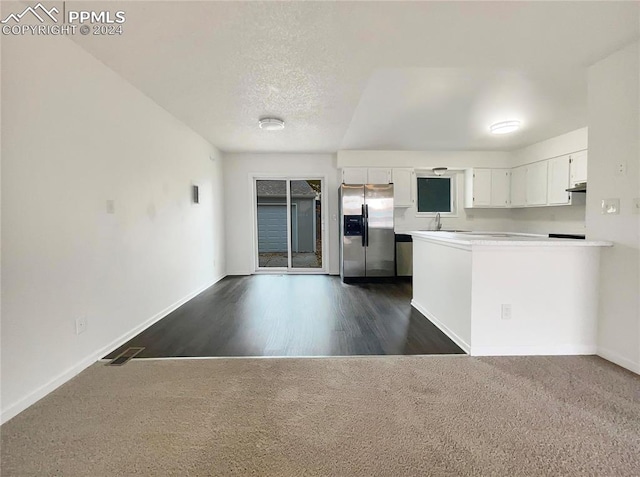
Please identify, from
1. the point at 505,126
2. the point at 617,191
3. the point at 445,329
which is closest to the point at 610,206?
the point at 617,191

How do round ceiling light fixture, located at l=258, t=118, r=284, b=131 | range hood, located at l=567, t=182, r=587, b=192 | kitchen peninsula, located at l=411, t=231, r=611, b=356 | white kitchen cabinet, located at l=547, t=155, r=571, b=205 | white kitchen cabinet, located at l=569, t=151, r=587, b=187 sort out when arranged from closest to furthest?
kitchen peninsula, located at l=411, t=231, r=611, b=356 < round ceiling light fixture, located at l=258, t=118, r=284, b=131 < range hood, located at l=567, t=182, r=587, b=192 < white kitchen cabinet, located at l=569, t=151, r=587, b=187 < white kitchen cabinet, located at l=547, t=155, r=571, b=205

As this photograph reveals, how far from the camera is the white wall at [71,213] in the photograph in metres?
1.67

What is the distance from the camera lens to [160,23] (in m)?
1.88

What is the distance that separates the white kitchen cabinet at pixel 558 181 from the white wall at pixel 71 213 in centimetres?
572

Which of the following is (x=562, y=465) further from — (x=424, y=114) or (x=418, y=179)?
(x=418, y=179)

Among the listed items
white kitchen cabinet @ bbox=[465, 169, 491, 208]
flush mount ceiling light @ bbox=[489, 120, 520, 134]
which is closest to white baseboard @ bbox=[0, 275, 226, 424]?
flush mount ceiling light @ bbox=[489, 120, 520, 134]

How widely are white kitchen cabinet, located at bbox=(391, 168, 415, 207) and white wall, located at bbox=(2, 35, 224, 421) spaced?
3.94 metres

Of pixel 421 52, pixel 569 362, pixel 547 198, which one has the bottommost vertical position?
pixel 569 362

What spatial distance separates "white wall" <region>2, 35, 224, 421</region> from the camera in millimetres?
1670

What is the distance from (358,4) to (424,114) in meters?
2.21

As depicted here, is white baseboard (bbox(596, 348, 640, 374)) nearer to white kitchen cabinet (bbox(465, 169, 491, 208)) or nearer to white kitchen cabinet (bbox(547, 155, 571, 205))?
white kitchen cabinet (bbox(547, 155, 571, 205))

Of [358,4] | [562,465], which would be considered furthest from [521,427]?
[358,4]

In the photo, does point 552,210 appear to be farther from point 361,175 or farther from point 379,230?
point 361,175

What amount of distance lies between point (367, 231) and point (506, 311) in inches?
121
